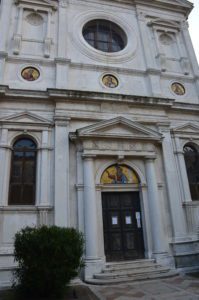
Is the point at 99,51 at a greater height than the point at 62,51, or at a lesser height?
greater

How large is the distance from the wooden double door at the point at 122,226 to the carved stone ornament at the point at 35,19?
9460 mm

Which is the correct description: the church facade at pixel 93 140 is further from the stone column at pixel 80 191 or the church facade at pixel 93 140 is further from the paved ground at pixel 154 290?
the paved ground at pixel 154 290

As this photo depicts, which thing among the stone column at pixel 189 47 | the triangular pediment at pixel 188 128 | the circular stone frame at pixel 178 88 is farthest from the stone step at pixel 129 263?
→ the stone column at pixel 189 47

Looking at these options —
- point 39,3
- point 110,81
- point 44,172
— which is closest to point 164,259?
point 44,172

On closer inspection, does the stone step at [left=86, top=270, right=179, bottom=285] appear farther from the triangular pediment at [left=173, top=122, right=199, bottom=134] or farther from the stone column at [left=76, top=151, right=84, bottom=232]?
the triangular pediment at [left=173, top=122, right=199, bottom=134]

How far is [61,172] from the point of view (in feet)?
31.0

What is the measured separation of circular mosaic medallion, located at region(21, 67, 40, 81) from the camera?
11.0 metres

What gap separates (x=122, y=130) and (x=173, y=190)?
11.1 ft

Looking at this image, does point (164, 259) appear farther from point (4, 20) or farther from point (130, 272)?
point (4, 20)

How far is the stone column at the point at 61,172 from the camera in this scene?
8.91 m

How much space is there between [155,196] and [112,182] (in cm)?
184

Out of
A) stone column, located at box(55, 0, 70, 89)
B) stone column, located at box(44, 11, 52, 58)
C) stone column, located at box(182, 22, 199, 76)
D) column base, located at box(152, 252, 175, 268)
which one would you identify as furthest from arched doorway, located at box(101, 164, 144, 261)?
stone column, located at box(182, 22, 199, 76)

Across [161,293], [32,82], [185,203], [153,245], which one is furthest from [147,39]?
[161,293]

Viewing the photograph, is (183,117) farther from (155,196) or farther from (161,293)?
(161,293)
